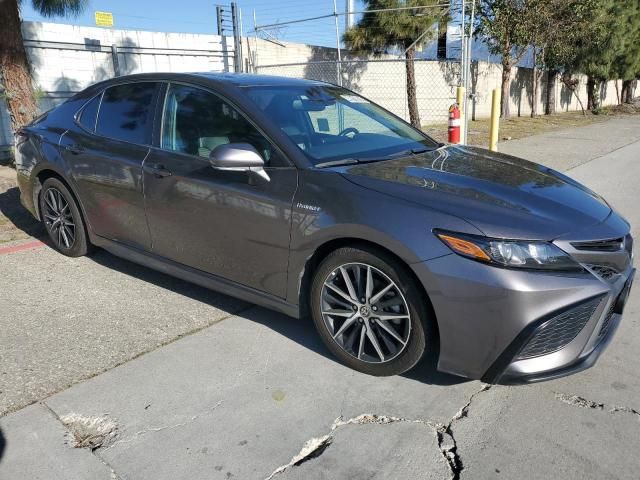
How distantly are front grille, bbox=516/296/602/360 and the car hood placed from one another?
0.36m

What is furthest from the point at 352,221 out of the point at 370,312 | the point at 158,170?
the point at 158,170

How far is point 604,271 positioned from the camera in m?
2.70

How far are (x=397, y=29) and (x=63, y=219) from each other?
12294 millimetres

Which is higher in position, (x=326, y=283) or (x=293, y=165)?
(x=293, y=165)

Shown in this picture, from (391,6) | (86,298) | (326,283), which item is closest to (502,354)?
(326,283)

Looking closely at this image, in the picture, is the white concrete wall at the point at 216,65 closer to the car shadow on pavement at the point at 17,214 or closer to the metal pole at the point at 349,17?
the metal pole at the point at 349,17

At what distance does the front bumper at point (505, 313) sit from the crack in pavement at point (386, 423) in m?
0.27

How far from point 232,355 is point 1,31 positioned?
23.1 feet

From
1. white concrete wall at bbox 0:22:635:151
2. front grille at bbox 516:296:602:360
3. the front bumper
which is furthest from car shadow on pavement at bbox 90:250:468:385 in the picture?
white concrete wall at bbox 0:22:635:151

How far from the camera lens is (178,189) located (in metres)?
3.67

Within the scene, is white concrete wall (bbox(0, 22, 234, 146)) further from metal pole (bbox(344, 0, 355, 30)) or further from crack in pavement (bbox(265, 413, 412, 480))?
crack in pavement (bbox(265, 413, 412, 480))

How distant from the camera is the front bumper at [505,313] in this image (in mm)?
2484

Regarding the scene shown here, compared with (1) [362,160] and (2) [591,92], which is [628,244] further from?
(2) [591,92]

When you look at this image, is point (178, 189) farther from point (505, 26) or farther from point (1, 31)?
point (505, 26)
